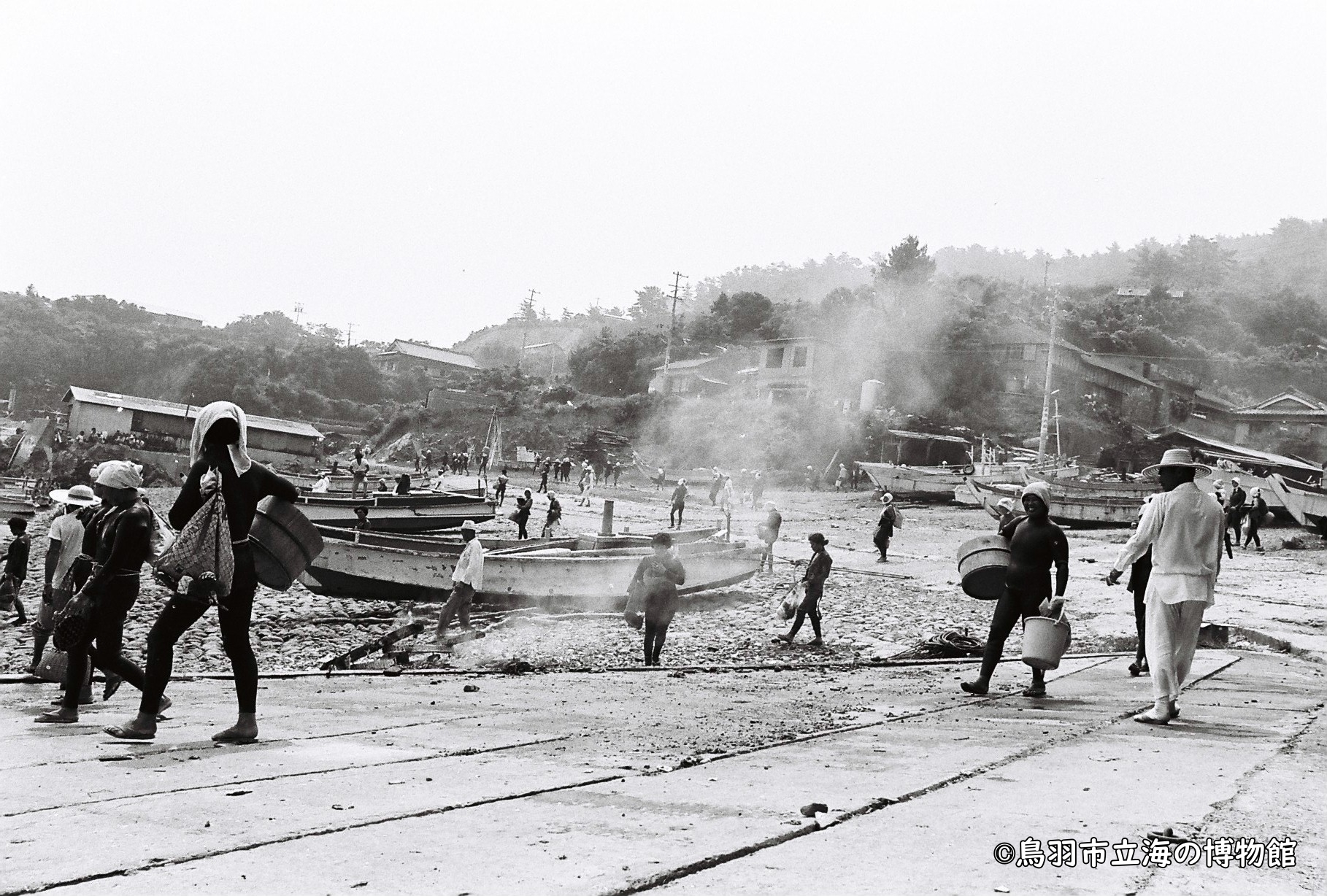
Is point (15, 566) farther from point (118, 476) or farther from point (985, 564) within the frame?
point (985, 564)

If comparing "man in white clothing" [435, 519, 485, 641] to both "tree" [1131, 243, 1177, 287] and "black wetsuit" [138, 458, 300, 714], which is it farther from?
"tree" [1131, 243, 1177, 287]

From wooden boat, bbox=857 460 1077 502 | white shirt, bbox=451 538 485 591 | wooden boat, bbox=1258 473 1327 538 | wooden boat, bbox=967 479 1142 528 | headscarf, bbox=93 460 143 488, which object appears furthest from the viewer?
wooden boat, bbox=857 460 1077 502

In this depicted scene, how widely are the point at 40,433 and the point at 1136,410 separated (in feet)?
195

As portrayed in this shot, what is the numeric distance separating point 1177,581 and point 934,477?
3608 cm

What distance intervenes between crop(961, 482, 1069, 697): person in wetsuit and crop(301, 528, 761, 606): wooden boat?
31.5ft

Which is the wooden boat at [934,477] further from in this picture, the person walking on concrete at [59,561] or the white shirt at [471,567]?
the person walking on concrete at [59,561]

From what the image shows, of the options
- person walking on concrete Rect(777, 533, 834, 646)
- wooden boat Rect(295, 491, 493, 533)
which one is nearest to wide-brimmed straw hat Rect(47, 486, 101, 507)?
person walking on concrete Rect(777, 533, 834, 646)

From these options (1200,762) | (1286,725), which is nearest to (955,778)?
(1200,762)

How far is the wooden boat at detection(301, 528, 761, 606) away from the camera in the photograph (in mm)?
16453

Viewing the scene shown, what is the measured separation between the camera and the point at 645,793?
12.9 ft

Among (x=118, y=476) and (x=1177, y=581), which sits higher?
(x=118, y=476)

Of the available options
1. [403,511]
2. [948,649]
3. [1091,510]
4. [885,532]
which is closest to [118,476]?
[948,649]

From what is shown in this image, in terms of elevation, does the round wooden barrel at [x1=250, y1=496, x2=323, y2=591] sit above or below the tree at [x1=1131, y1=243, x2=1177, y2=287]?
below

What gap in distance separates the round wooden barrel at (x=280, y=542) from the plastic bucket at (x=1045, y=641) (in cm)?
492
